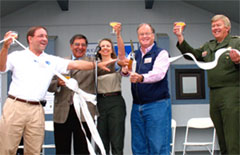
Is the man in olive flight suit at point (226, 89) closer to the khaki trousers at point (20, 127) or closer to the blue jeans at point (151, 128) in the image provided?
the blue jeans at point (151, 128)

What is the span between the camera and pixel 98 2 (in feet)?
19.8

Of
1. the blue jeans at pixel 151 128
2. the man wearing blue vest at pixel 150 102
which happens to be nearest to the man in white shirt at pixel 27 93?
the man wearing blue vest at pixel 150 102

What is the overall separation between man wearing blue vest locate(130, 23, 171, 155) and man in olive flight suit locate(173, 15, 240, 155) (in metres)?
0.42

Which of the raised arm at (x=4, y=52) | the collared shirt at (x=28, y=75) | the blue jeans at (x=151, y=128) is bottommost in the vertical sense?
the blue jeans at (x=151, y=128)

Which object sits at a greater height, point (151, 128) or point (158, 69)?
point (158, 69)

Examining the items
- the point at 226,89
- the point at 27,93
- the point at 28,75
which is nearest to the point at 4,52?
the point at 28,75

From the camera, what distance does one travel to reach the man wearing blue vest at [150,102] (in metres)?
2.48

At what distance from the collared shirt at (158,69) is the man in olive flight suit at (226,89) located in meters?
0.41

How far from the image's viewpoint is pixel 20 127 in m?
2.42

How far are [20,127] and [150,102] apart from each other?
117cm

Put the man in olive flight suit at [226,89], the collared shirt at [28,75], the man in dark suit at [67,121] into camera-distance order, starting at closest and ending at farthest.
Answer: the man in olive flight suit at [226,89] → the collared shirt at [28,75] → the man in dark suit at [67,121]

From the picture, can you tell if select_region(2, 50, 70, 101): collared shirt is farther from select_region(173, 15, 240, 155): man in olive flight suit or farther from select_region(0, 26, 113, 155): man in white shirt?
select_region(173, 15, 240, 155): man in olive flight suit

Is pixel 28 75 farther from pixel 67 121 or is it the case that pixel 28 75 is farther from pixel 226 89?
pixel 226 89

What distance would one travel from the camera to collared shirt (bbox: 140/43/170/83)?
2452mm
